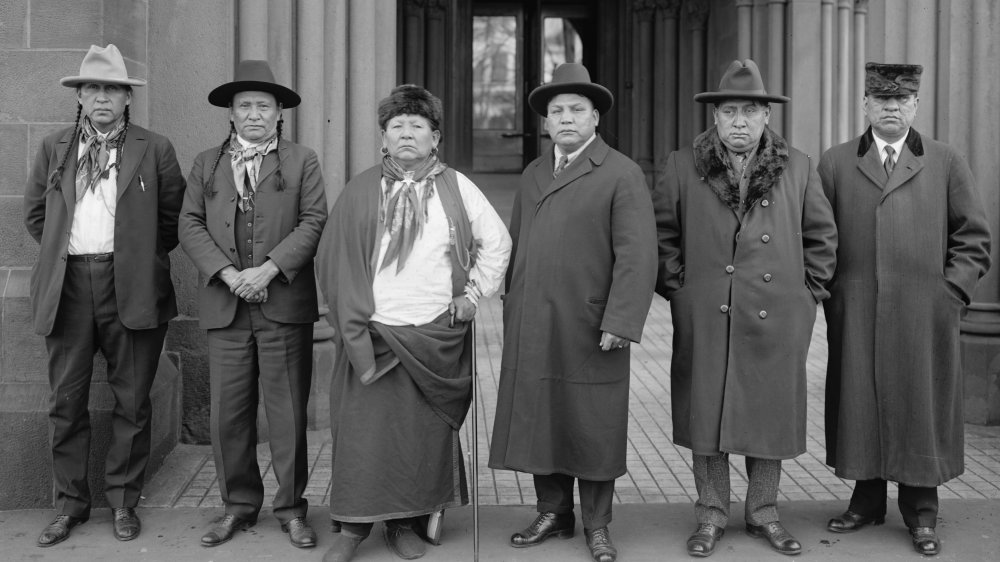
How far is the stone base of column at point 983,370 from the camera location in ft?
21.9

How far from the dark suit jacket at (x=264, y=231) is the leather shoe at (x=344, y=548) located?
3.00ft

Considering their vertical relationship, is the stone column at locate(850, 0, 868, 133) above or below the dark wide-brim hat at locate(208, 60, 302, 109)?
above

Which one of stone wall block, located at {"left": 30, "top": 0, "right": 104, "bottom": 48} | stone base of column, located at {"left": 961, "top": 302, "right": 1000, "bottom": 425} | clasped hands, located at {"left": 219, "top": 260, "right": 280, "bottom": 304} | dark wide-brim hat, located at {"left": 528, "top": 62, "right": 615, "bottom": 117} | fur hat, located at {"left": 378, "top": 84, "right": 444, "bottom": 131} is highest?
stone wall block, located at {"left": 30, "top": 0, "right": 104, "bottom": 48}

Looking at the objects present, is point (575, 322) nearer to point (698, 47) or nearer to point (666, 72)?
point (698, 47)

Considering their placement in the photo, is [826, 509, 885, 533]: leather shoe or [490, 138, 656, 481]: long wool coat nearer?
[490, 138, 656, 481]: long wool coat

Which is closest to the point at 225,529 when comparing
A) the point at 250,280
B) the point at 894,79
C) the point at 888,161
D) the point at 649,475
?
the point at 250,280

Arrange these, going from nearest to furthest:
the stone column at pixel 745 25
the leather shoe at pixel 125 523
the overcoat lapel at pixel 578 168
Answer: the overcoat lapel at pixel 578 168 → the leather shoe at pixel 125 523 → the stone column at pixel 745 25

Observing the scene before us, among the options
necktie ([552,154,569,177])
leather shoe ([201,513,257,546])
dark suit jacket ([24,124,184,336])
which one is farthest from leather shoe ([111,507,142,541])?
necktie ([552,154,569,177])

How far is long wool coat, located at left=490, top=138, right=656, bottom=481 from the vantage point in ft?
14.6

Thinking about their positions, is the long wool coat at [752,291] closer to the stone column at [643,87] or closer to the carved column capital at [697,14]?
the carved column capital at [697,14]

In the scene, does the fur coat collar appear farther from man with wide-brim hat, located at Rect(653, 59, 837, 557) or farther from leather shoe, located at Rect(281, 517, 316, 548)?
leather shoe, located at Rect(281, 517, 316, 548)

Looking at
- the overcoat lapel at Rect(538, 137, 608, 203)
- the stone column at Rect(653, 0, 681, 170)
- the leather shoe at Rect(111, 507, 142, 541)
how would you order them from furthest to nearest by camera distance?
the stone column at Rect(653, 0, 681, 170)
the leather shoe at Rect(111, 507, 142, 541)
the overcoat lapel at Rect(538, 137, 608, 203)

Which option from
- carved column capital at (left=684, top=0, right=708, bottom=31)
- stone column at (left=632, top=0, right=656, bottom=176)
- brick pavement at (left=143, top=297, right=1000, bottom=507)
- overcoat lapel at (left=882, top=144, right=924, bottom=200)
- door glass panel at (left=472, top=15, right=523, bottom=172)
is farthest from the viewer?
door glass panel at (left=472, top=15, right=523, bottom=172)

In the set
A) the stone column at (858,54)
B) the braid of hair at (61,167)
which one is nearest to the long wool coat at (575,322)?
the braid of hair at (61,167)
